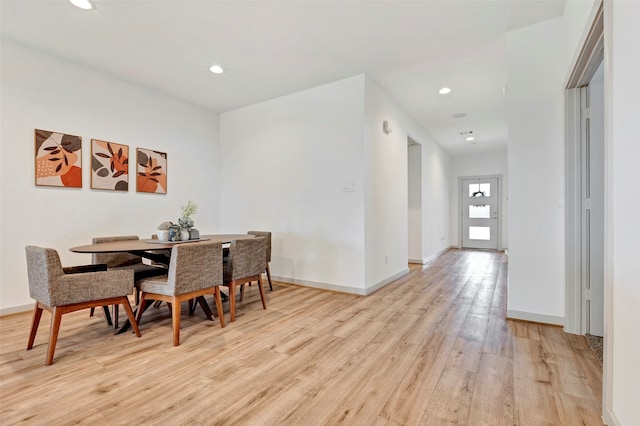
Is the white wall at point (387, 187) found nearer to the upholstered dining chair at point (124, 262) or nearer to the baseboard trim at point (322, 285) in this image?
the baseboard trim at point (322, 285)

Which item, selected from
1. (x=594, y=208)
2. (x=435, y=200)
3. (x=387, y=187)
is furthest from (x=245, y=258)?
(x=435, y=200)

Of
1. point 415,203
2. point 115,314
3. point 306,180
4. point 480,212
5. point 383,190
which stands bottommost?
point 115,314

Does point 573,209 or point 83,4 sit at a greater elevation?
point 83,4

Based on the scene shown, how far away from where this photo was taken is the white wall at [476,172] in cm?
825

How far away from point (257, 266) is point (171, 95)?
310cm

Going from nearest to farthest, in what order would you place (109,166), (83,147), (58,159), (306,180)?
1. (58,159)
2. (83,147)
3. (109,166)
4. (306,180)

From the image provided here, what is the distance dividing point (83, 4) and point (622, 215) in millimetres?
3929

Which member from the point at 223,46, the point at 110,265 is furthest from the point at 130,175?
the point at 223,46

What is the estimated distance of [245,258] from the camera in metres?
2.96

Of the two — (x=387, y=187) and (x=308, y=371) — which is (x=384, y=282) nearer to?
(x=387, y=187)

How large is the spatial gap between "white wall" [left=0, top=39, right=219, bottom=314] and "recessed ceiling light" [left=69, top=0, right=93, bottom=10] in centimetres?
123

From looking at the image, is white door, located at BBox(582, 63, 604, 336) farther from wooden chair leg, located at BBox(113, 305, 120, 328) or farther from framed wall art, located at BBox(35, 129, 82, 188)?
framed wall art, located at BBox(35, 129, 82, 188)

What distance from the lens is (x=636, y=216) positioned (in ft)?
3.81

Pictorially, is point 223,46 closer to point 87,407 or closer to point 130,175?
point 130,175
